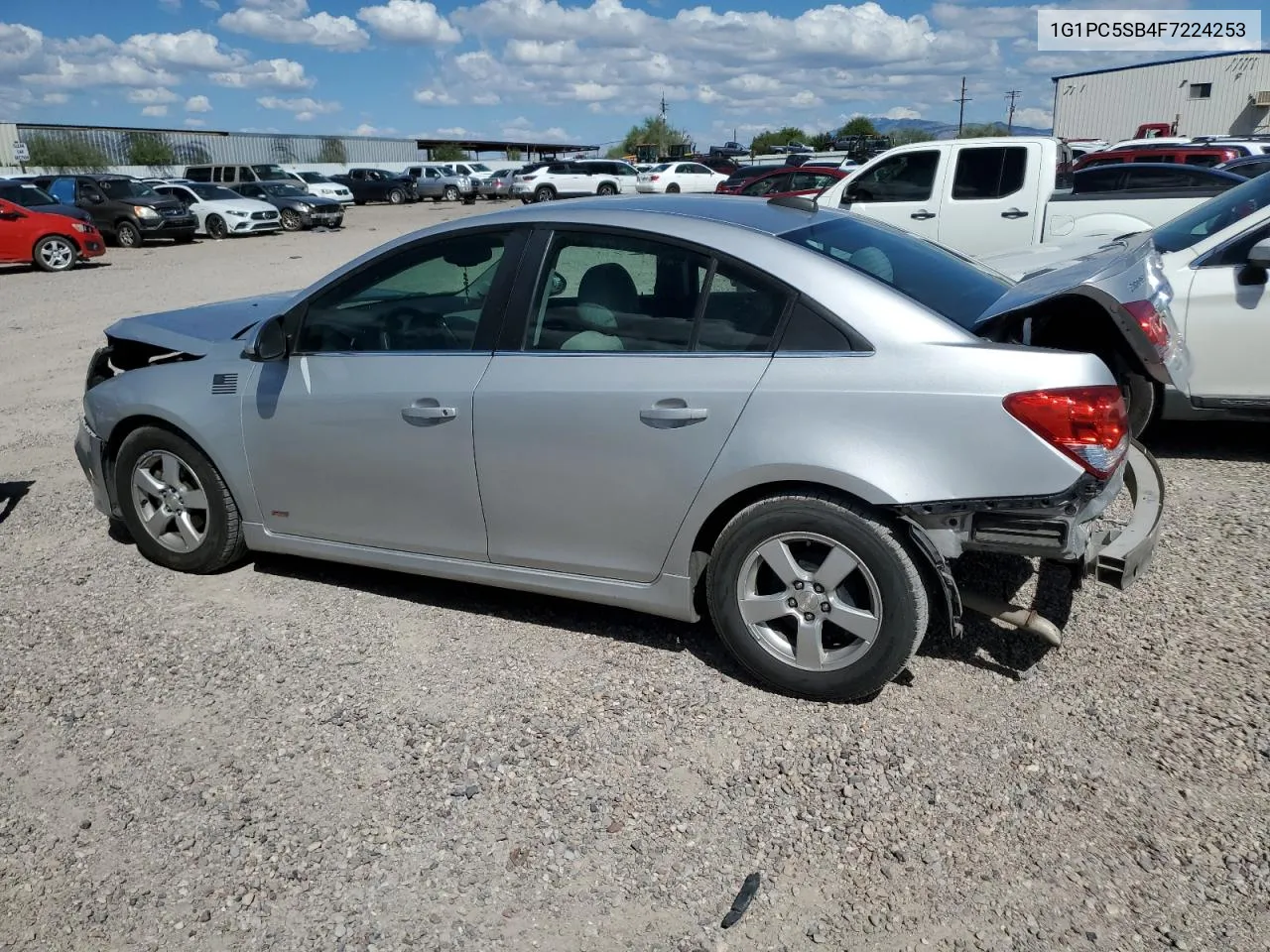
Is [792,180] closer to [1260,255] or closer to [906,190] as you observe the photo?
[906,190]

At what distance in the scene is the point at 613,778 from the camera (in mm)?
3152

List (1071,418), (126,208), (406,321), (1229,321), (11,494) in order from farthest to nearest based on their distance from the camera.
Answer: (126,208)
(11,494)
(1229,321)
(406,321)
(1071,418)

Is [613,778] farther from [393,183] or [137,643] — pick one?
[393,183]

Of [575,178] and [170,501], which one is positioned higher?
[575,178]

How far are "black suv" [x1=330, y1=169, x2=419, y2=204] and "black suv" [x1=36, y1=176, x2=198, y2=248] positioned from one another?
19471 millimetres

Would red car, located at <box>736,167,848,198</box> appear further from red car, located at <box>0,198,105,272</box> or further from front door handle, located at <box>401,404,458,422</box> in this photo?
front door handle, located at <box>401,404,458,422</box>

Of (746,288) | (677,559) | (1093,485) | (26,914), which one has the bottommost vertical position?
(26,914)

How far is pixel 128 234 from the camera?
24.2 m

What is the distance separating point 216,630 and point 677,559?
2.04 m

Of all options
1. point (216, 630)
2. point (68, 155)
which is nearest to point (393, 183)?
point (68, 155)

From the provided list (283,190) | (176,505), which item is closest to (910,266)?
(176,505)

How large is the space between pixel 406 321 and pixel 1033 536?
2511 mm

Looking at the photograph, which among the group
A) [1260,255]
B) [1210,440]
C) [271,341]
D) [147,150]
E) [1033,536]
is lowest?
[1210,440]

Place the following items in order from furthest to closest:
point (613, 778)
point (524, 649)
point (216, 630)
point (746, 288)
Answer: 1. point (216, 630)
2. point (524, 649)
3. point (746, 288)
4. point (613, 778)
